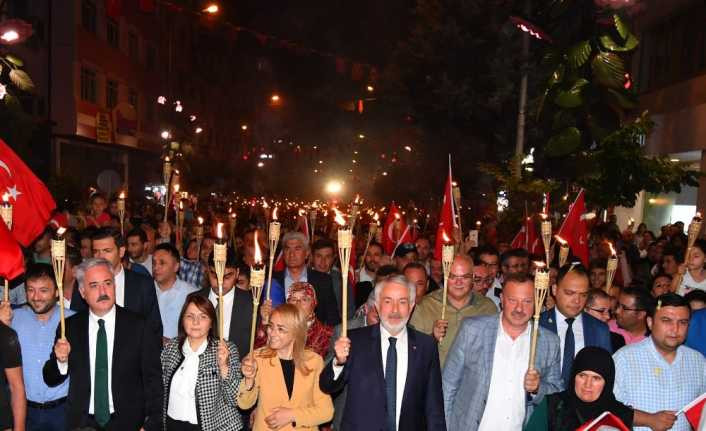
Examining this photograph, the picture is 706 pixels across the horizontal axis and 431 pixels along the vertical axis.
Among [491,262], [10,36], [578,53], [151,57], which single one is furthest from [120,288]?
[151,57]

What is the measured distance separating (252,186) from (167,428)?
56.3 meters

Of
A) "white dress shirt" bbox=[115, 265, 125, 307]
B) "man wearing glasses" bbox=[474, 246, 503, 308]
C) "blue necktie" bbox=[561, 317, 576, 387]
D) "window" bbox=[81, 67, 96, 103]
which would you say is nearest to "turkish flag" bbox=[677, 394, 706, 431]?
"blue necktie" bbox=[561, 317, 576, 387]

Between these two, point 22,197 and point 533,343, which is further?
point 22,197

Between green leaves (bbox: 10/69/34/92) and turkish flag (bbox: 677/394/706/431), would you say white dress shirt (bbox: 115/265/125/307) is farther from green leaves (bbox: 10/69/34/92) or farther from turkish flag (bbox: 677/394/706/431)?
turkish flag (bbox: 677/394/706/431)

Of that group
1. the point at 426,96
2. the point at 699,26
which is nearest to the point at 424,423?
the point at 699,26

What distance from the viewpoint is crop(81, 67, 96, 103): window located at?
98.1 ft

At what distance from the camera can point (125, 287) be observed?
721 cm

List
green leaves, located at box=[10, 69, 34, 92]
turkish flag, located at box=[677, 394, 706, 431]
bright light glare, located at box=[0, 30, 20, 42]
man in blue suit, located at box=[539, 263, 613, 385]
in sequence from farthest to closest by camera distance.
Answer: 1. bright light glare, located at box=[0, 30, 20, 42]
2. green leaves, located at box=[10, 69, 34, 92]
3. man in blue suit, located at box=[539, 263, 613, 385]
4. turkish flag, located at box=[677, 394, 706, 431]

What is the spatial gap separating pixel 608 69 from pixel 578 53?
1.00ft

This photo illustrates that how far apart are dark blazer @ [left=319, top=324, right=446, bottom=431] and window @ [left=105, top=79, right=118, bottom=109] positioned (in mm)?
30141

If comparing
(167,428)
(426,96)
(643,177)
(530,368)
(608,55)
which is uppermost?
(426,96)

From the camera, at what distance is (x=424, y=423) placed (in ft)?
17.5

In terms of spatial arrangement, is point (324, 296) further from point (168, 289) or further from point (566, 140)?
point (566, 140)

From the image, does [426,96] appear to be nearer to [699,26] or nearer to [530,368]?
[699,26]
